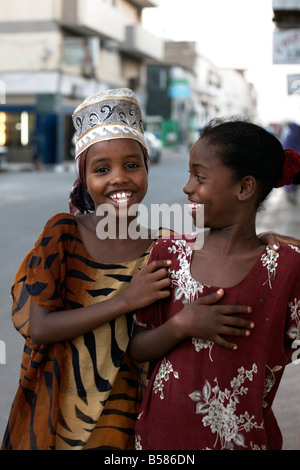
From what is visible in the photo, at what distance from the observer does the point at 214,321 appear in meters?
1.42

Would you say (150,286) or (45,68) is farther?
(45,68)

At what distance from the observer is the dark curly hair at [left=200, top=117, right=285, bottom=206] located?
1.45 metres

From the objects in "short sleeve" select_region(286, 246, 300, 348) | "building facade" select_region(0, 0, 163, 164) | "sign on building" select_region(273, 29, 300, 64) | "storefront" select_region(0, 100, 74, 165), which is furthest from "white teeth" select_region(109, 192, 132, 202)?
"storefront" select_region(0, 100, 74, 165)

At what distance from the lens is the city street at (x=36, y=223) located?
3.48m

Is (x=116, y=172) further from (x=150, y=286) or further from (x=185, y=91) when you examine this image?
(x=185, y=91)

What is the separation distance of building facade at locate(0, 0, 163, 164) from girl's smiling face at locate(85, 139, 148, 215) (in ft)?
71.9

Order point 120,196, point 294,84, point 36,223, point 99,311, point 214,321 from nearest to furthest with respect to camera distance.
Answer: point 214,321, point 99,311, point 120,196, point 294,84, point 36,223

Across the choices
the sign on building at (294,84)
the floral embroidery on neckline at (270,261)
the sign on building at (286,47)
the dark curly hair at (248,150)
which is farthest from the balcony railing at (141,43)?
the floral embroidery on neckline at (270,261)

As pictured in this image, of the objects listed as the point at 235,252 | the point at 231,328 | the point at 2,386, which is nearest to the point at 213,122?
the point at 235,252

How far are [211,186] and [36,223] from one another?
8.86 m

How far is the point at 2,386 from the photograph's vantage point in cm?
368

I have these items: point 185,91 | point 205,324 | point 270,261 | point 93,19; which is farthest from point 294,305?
point 185,91

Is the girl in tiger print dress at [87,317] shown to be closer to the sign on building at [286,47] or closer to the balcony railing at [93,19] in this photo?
the sign on building at [286,47]

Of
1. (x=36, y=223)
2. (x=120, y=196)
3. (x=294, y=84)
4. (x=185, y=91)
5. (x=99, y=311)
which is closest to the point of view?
(x=99, y=311)
